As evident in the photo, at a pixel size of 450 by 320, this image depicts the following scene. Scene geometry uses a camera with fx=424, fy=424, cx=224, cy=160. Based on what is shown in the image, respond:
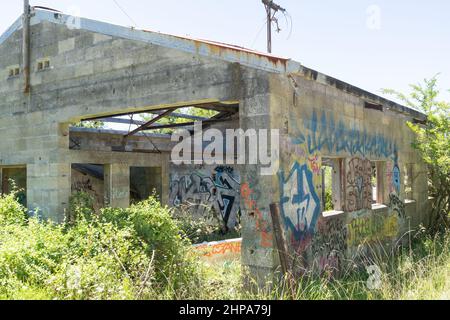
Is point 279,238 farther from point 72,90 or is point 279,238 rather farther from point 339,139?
point 72,90

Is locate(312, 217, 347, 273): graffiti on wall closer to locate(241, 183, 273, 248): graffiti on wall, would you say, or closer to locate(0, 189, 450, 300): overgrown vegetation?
locate(0, 189, 450, 300): overgrown vegetation

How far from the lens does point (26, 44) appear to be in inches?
393

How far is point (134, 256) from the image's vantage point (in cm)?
589

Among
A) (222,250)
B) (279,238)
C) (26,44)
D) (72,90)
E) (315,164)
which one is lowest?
(222,250)

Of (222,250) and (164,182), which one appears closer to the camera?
(222,250)

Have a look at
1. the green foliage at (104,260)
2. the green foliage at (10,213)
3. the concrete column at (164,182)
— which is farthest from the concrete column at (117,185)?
the green foliage at (104,260)

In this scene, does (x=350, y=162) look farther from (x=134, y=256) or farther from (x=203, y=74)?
(x=134, y=256)

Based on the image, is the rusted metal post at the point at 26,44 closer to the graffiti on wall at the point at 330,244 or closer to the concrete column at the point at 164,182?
the concrete column at the point at 164,182

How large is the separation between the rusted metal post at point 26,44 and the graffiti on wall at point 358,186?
7.49m

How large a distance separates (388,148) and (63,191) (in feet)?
24.9

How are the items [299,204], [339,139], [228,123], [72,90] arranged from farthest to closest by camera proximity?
[228,123] → [72,90] → [339,139] → [299,204]

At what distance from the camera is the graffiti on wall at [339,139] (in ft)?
23.8

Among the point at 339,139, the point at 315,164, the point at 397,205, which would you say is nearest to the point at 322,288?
the point at 315,164

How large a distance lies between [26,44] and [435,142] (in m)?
10.5
